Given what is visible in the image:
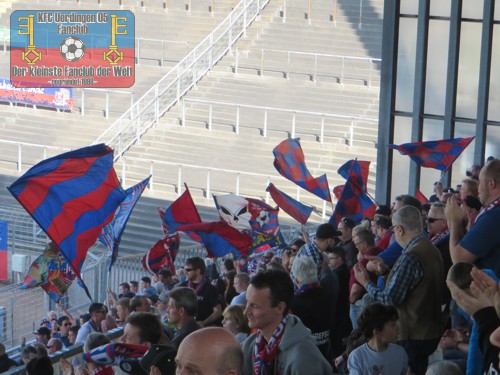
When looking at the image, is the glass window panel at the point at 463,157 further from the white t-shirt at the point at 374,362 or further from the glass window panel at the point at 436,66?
the white t-shirt at the point at 374,362

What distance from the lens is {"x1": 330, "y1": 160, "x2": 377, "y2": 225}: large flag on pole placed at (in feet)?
40.6

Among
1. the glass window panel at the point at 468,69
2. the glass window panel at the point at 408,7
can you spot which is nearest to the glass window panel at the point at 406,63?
the glass window panel at the point at 408,7

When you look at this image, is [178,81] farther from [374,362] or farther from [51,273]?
[374,362]

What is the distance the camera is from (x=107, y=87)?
99.9 feet

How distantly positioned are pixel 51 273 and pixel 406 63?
357 inches

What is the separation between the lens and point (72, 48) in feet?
109

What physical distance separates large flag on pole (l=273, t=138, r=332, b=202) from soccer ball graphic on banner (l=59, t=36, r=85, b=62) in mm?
19833

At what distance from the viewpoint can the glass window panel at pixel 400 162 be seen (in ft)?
63.5

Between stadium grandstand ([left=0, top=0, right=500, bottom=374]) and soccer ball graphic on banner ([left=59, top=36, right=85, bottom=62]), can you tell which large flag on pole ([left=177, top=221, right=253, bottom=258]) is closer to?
stadium grandstand ([left=0, top=0, right=500, bottom=374])

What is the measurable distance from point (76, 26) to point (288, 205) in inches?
869

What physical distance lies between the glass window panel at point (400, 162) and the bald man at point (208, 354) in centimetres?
1578

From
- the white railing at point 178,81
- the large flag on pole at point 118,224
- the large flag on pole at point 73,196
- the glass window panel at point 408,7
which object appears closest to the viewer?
the large flag on pole at point 73,196

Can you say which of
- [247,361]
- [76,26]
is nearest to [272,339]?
[247,361]

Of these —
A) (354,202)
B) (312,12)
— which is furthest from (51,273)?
(312,12)
